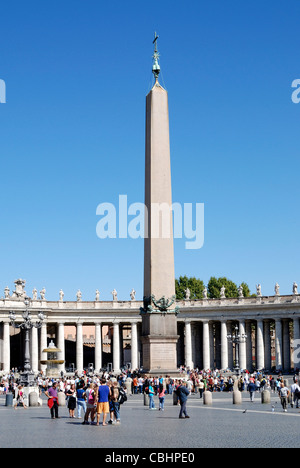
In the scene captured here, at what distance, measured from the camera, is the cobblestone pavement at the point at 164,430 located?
19.1m

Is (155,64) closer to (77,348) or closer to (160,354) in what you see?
(160,354)

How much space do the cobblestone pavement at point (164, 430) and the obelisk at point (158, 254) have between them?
855 centimetres

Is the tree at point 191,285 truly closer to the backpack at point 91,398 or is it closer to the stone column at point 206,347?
the stone column at point 206,347

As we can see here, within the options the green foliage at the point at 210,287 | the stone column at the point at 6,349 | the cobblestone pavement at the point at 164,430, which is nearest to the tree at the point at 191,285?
the green foliage at the point at 210,287

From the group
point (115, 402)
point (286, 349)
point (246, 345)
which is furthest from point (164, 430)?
point (246, 345)

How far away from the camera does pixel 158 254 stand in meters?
40.9

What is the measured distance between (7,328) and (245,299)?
26741 mm

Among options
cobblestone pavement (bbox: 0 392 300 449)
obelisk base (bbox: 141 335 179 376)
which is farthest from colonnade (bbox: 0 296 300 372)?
cobblestone pavement (bbox: 0 392 300 449)

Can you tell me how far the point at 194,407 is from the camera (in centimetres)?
3500

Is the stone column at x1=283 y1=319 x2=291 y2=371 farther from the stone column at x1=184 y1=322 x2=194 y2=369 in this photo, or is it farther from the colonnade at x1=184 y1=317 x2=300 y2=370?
the stone column at x1=184 y1=322 x2=194 y2=369

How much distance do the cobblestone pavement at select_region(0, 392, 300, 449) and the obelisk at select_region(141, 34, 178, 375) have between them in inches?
337

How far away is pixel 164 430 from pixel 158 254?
61.9 ft

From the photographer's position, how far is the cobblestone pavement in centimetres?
1914
